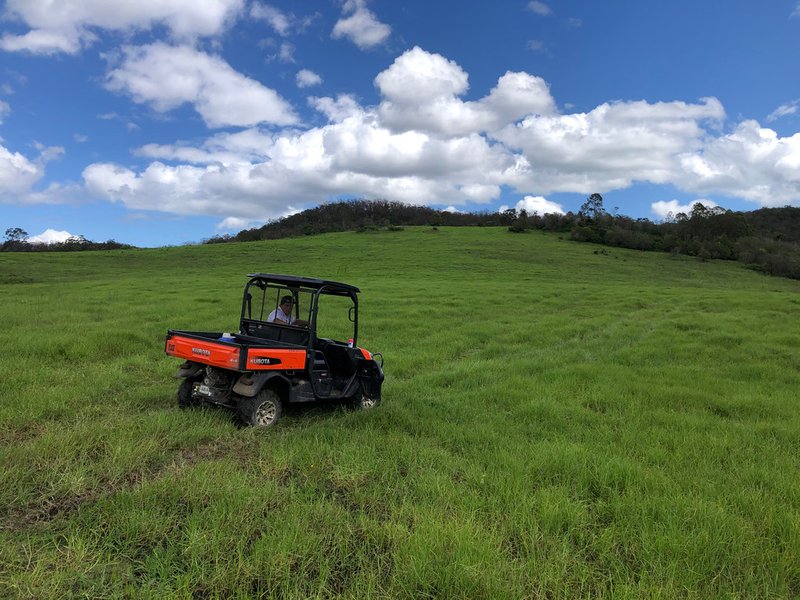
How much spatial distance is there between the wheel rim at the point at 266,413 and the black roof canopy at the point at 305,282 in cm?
192

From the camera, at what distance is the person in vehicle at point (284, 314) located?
7927 mm

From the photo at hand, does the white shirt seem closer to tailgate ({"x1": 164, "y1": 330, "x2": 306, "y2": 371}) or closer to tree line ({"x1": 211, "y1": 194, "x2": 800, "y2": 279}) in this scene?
tailgate ({"x1": 164, "y1": 330, "x2": 306, "y2": 371})

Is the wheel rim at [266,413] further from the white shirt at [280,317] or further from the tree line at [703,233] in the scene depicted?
the tree line at [703,233]

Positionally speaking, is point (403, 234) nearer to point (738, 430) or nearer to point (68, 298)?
point (68, 298)

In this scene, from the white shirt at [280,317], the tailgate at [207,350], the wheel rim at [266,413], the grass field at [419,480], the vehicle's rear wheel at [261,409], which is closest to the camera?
the grass field at [419,480]

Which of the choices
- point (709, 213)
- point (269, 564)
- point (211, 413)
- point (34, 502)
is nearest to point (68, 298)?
point (211, 413)

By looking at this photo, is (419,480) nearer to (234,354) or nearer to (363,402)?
(234,354)

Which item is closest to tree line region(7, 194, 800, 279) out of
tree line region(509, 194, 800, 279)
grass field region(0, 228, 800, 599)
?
tree line region(509, 194, 800, 279)

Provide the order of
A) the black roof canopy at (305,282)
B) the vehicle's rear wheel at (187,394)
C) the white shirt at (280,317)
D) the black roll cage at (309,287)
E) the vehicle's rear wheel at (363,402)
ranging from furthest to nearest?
the white shirt at (280,317)
the vehicle's rear wheel at (363,402)
the black roof canopy at (305,282)
the black roll cage at (309,287)
the vehicle's rear wheel at (187,394)

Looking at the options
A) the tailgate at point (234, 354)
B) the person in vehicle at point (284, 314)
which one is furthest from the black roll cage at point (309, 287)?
the tailgate at point (234, 354)

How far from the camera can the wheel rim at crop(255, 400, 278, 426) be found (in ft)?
21.0

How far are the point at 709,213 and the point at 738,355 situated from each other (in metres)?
73.0

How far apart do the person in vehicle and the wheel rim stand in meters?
1.68

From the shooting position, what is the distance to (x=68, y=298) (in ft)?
67.1
